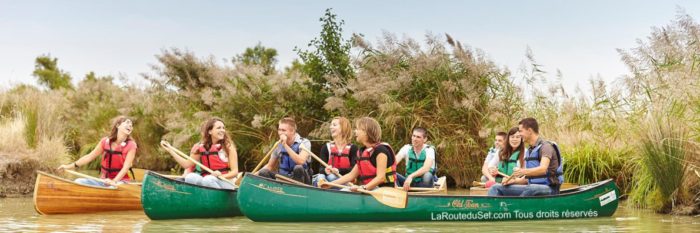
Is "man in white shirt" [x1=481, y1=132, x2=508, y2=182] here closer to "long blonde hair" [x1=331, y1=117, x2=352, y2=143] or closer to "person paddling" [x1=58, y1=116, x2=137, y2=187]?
"long blonde hair" [x1=331, y1=117, x2=352, y2=143]

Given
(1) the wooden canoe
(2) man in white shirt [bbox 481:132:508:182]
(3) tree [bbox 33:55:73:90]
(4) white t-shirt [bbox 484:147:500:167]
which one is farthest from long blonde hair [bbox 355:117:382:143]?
(3) tree [bbox 33:55:73:90]

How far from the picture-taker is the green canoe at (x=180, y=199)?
9.30 meters

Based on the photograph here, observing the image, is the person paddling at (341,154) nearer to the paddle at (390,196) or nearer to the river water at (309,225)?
the paddle at (390,196)

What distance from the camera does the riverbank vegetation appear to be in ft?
33.5

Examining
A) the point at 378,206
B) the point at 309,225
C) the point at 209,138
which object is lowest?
the point at 309,225

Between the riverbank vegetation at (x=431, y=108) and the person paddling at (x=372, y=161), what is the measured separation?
2554mm

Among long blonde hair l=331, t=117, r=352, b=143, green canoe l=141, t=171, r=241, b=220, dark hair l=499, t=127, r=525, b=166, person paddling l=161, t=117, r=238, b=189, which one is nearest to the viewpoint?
green canoe l=141, t=171, r=241, b=220

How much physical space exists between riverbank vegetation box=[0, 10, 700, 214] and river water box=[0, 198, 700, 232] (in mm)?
823

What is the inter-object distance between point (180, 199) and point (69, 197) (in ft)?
4.35

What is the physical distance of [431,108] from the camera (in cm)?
1412

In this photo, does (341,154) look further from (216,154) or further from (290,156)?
(216,154)

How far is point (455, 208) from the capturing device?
30.5ft

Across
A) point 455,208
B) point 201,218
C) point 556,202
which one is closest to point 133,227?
point 201,218

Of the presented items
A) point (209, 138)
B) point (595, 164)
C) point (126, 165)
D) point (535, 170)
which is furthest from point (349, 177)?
point (595, 164)
